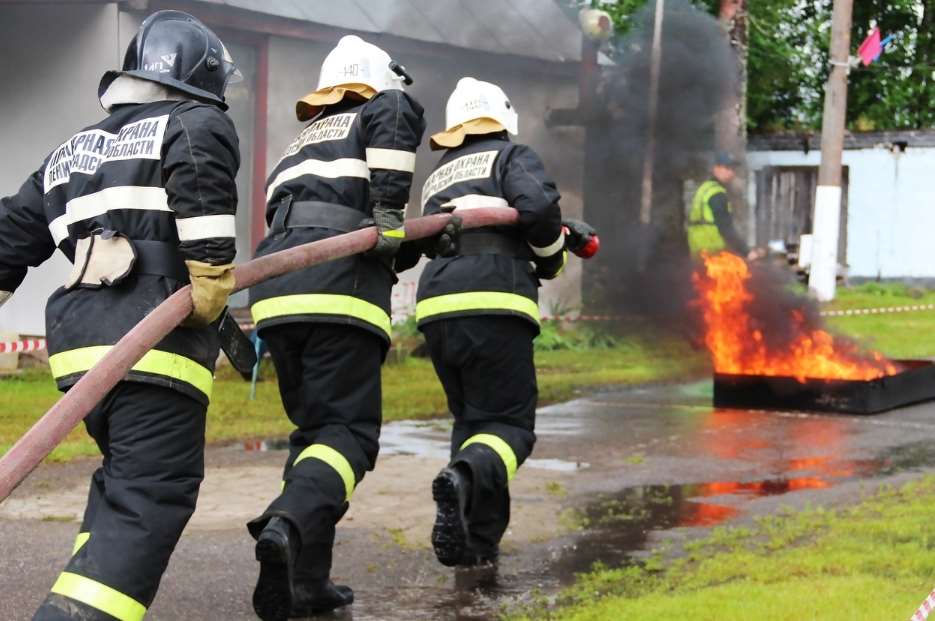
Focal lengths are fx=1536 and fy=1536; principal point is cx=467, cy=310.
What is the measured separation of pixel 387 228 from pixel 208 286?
1.25 metres

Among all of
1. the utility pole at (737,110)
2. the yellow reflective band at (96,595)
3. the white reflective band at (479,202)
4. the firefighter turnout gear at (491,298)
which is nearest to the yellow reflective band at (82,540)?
the yellow reflective band at (96,595)

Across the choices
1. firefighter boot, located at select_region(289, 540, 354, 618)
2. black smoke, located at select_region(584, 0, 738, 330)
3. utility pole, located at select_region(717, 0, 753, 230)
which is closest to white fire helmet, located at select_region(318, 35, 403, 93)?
firefighter boot, located at select_region(289, 540, 354, 618)

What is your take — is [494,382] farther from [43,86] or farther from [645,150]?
[645,150]

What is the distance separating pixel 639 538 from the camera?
643cm

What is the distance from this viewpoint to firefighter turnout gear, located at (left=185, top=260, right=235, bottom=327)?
4.13 meters

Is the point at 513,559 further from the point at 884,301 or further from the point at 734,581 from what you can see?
the point at 884,301

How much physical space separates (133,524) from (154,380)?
390mm

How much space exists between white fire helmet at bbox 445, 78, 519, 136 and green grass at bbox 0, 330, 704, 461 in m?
3.25

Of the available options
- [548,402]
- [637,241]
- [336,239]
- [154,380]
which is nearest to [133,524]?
[154,380]

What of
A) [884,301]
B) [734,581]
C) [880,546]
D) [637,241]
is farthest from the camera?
[884,301]

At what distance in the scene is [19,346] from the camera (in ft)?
36.6

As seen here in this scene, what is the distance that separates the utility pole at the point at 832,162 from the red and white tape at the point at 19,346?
1069 centimetres

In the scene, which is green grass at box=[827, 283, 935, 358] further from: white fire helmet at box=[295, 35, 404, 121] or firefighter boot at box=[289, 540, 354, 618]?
firefighter boot at box=[289, 540, 354, 618]

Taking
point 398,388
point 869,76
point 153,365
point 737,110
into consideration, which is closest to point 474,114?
point 153,365
